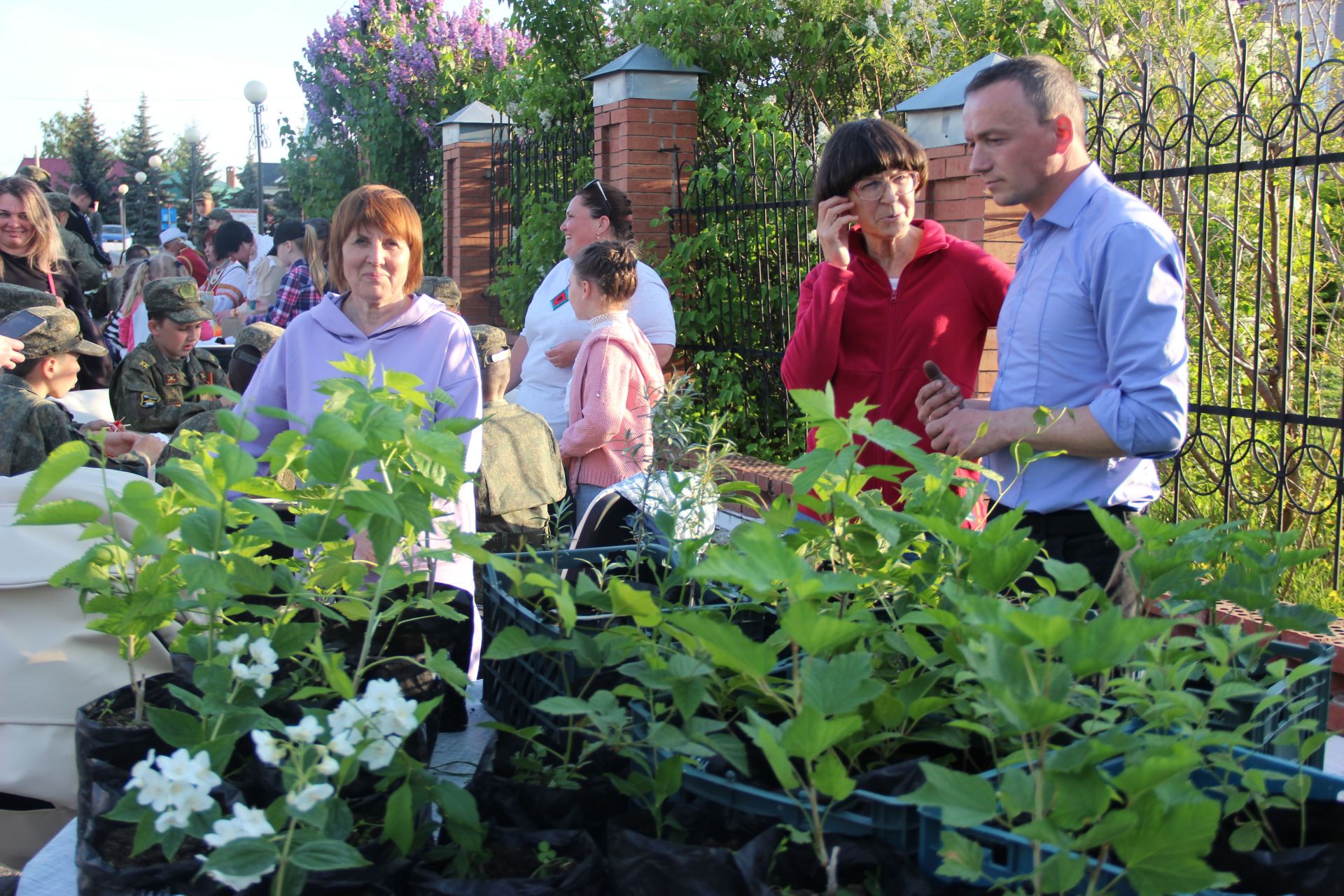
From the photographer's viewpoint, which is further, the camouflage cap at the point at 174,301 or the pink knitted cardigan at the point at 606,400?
the camouflage cap at the point at 174,301

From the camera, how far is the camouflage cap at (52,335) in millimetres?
3941

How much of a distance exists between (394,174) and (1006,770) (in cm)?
1304

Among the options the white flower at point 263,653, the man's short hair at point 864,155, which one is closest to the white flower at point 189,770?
the white flower at point 263,653

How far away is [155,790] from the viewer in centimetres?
87

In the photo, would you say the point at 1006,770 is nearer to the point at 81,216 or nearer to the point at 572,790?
the point at 572,790

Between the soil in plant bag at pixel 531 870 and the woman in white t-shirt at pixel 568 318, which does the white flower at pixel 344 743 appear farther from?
the woman in white t-shirt at pixel 568 318

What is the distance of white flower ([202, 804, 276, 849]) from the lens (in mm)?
838

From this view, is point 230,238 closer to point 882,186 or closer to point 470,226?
point 470,226

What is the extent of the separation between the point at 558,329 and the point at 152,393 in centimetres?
186

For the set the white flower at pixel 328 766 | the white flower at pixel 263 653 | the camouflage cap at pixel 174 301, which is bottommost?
the white flower at pixel 328 766

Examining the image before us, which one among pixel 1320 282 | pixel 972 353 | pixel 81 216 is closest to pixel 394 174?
pixel 81 216

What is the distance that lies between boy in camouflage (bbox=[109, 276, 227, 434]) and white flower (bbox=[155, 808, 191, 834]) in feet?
13.5

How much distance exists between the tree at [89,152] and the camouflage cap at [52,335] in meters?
50.2

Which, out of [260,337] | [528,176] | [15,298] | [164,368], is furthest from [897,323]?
[528,176]
